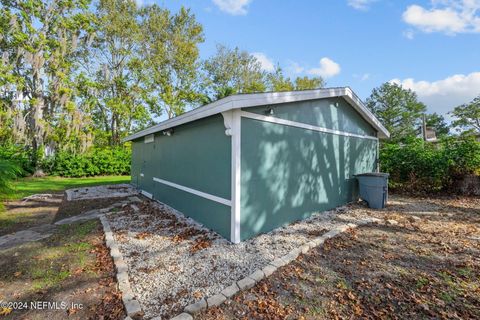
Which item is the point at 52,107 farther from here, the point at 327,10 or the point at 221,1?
the point at 327,10

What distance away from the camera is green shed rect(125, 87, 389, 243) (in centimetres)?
387

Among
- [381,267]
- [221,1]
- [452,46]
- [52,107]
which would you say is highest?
[221,1]

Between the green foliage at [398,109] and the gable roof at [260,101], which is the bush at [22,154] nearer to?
the gable roof at [260,101]

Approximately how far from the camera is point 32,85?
13.7 meters

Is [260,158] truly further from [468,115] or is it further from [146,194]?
[468,115]

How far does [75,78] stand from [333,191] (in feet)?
58.8

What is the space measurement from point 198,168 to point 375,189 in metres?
4.85

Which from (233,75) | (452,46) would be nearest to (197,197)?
(452,46)

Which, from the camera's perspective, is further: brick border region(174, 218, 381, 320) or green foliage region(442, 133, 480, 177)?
green foliage region(442, 133, 480, 177)

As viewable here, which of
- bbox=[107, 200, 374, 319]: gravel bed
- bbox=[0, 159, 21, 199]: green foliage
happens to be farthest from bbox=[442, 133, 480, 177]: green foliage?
bbox=[0, 159, 21, 199]: green foliage

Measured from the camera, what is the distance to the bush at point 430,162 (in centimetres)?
764

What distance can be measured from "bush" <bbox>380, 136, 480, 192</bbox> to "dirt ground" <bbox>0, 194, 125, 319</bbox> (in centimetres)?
980

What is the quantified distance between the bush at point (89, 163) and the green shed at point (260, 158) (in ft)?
36.0

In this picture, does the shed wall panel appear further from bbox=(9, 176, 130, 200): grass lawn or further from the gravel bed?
bbox=(9, 176, 130, 200): grass lawn
